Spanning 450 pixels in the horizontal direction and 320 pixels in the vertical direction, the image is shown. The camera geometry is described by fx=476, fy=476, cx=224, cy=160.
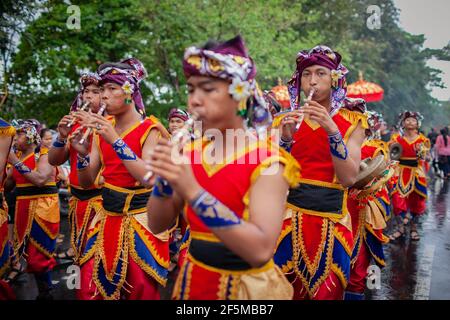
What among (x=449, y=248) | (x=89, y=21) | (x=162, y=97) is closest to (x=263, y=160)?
(x=449, y=248)

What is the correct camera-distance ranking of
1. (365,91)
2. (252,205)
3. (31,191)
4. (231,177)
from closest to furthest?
(252,205), (231,177), (31,191), (365,91)

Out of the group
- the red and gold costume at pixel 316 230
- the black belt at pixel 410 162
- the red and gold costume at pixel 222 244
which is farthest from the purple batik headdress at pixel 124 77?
the black belt at pixel 410 162

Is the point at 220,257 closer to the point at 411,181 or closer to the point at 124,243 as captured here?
the point at 124,243

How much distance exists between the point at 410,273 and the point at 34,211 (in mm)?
5360

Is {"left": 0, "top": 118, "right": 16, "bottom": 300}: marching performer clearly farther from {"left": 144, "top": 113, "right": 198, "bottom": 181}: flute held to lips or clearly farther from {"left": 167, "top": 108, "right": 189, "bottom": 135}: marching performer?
{"left": 167, "top": 108, "right": 189, "bottom": 135}: marching performer

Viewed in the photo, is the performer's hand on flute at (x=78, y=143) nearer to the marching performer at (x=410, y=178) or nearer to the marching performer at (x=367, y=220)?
the marching performer at (x=367, y=220)

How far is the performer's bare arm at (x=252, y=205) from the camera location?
199cm

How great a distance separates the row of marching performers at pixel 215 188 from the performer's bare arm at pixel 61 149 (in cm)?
2

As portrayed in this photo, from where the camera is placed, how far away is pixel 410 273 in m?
7.05

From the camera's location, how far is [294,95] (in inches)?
159

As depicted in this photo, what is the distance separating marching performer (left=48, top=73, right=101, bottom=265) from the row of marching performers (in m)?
0.02

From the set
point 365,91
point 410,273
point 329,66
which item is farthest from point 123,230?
point 365,91
